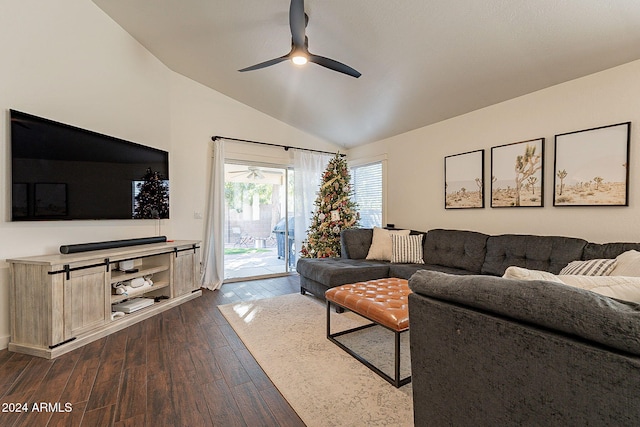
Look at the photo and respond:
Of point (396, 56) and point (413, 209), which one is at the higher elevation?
point (396, 56)

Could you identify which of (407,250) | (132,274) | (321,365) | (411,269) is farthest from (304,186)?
(321,365)

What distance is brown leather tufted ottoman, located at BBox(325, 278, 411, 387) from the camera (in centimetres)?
190

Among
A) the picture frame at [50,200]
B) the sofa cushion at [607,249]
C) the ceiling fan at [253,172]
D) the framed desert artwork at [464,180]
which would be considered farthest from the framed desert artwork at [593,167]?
the picture frame at [50,200]

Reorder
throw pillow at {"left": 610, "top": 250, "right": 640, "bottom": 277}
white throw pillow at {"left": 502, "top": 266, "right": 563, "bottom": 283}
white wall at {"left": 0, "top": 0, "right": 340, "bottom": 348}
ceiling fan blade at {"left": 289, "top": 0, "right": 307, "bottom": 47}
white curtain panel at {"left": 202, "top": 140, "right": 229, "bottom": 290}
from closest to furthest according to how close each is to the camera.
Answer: white throw pillow at {"left": 502, "top": 266, "right": 563, "bottom": 283}
throw pillow at {"left": 610, "top": 250, "right": 640, "bottom": 277}
ceiling fan blade at {"left": 289, "top": 0, "right": 307, "bottom": 47}
white wall at {"left": 0, "top": 0, "right": 340, "bottom": 348}
white curtain panel at {"left": 202, "top": 140, "right": 229, "bottom": 290}

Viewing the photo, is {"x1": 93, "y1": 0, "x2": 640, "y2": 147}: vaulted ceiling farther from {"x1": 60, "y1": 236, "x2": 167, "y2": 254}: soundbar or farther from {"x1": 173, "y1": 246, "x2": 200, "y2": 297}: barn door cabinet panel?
{"x1": 173, "y1": 246, "x2": 200, "y2": 297}: barn door cabinet panel

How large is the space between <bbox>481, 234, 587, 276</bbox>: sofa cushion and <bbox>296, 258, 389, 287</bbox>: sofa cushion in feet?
3.75

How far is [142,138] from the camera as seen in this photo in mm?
3658

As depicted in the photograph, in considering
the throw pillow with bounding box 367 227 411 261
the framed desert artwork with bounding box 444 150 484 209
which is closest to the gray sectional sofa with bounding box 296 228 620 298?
the throw pillow with bounding box 367 227 411 261

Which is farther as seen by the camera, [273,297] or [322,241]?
[322,241]

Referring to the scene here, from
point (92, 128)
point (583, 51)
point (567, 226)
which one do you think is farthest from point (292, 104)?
point (567, 226)

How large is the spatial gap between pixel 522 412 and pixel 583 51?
9.72ft

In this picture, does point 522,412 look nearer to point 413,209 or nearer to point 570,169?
point 570,169

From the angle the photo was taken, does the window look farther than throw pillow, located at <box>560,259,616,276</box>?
Yes

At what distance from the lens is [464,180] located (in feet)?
12.3
